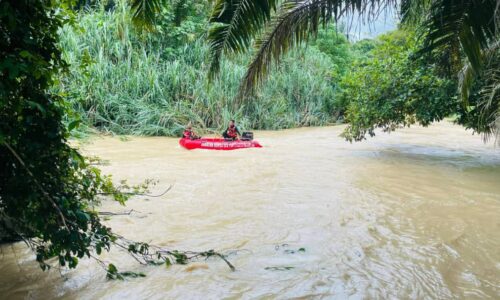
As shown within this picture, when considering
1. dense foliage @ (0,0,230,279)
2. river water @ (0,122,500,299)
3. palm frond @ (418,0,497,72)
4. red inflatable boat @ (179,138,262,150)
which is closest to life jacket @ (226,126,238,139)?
red inflatable boat @ (179,138,262,150)

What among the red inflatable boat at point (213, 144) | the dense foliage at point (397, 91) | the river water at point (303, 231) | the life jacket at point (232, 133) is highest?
the dense foliage at point (397, 91)

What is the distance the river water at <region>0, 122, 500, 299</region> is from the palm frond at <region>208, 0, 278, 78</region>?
1.95 metres

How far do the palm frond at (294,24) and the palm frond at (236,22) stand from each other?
1.99ft

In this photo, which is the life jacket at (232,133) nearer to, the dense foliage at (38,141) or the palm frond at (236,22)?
the palm frond at (236,22)

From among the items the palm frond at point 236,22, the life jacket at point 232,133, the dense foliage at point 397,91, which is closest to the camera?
the palm frond at point 236,22

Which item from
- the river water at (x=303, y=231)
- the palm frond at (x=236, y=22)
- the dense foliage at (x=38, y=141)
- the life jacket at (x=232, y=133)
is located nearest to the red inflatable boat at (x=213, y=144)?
the life jacket at (x=232, y=133)

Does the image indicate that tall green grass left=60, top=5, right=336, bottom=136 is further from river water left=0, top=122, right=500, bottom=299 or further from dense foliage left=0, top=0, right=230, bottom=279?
dense foliage left=0, top=0, right=230, bottom=279

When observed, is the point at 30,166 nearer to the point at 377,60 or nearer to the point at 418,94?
the point at 418,94

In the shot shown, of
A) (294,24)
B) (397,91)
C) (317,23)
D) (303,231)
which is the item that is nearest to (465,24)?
(317,23)

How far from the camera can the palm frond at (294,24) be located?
152 inches

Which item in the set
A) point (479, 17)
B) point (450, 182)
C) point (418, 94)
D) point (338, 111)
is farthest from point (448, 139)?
point (479, 17)

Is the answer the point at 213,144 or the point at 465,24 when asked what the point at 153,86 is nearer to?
the point at 213,144

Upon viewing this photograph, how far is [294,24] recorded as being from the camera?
4.37 metres

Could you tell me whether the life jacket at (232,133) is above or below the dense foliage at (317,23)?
below
